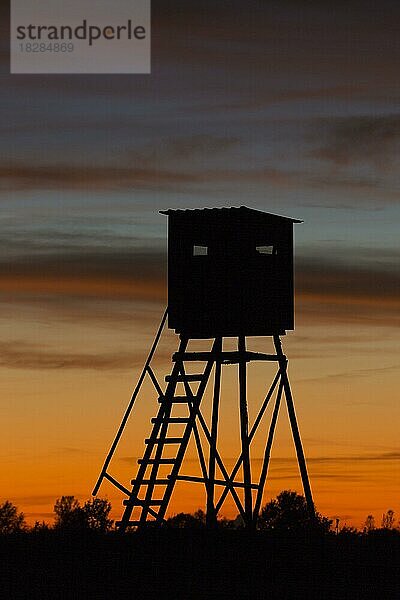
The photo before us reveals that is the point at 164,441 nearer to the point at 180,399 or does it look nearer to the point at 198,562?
the point at 180,399

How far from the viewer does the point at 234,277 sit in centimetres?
3222

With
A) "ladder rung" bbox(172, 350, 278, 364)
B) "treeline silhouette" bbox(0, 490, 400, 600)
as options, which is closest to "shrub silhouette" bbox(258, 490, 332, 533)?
"treeline silhouette" bbox(0, 490, 400, 600)

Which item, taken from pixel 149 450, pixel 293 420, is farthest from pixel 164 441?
pixel 293 420

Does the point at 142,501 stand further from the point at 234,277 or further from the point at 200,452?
the point at 234,277

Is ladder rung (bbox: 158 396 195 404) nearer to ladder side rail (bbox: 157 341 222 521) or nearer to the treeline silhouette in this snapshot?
ladder side rail (bbox: 157 341 222 521)

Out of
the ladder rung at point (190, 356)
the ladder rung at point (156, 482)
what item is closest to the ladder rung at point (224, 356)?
the ladder rung at point (190, 356)

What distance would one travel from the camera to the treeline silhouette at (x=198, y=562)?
24.9 metres

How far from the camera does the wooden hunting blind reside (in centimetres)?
3222

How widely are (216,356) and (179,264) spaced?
2.34 m

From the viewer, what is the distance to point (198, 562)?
2739 cm

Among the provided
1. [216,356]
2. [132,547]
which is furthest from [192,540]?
[216,356]

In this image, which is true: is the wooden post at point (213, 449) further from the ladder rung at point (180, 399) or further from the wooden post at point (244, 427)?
the ladder rung at point (180, 399)

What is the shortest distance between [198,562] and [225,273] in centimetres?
757

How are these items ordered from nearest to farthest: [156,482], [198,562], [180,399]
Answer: [198,562] → [156,482] → [180,399]
